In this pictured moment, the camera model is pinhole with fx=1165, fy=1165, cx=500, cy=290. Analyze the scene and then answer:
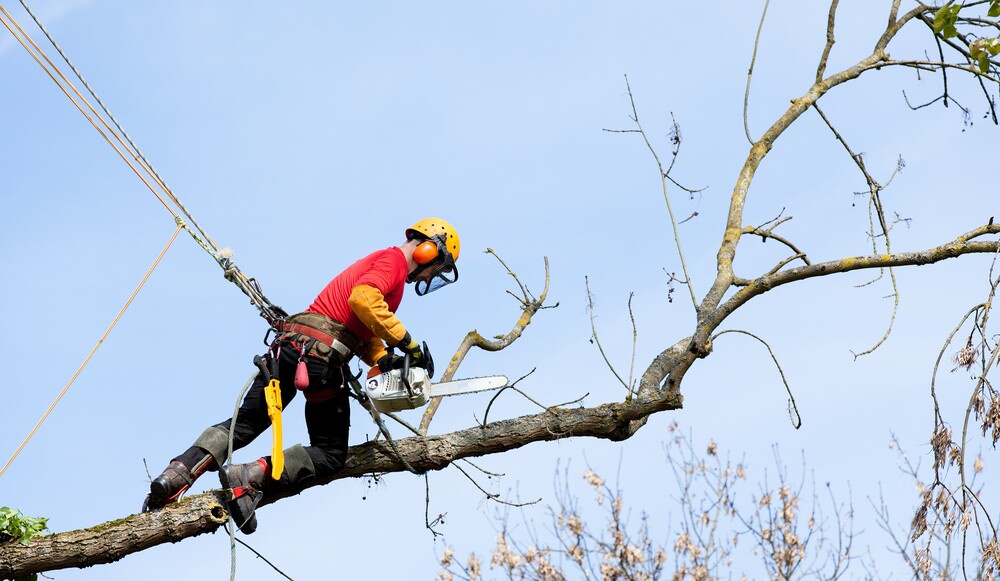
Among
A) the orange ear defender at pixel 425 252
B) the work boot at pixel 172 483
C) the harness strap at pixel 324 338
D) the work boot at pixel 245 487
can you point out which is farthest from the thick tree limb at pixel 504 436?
the orange ear defender at pixel 425 252

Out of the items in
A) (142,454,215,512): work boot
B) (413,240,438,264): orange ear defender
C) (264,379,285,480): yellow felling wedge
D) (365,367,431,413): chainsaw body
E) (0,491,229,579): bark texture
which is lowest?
(0,491,229,579): bark texture

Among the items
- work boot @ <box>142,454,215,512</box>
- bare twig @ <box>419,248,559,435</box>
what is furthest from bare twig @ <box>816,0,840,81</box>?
work boot @ <box>142,454,215,512</box>

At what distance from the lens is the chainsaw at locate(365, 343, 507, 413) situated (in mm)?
5250

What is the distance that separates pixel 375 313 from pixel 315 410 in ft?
1.90

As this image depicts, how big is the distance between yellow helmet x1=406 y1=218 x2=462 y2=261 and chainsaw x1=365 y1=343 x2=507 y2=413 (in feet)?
1.88

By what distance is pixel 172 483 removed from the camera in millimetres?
4895

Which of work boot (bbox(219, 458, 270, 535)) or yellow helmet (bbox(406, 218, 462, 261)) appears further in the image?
yellow helmet (bbox(406, 218, 462, 261))

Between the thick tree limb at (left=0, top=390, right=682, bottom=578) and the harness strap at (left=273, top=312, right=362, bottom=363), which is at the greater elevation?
the harness strap at (left=273, top=312, right=362, bottom=363)

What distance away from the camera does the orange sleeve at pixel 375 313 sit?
512 centimetres

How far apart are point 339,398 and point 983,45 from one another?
3.31m

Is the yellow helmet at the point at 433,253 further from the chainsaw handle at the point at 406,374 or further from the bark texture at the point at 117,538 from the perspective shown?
the bark texture at the point at 117,538

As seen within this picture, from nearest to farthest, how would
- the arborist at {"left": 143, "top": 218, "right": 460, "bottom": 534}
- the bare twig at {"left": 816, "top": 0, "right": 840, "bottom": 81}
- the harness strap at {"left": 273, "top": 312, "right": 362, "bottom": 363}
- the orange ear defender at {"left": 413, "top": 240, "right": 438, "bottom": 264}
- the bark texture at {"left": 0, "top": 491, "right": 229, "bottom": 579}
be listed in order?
the bark texture at {"left": 0, "top": 491, "right": 229, "bottom": 579}, the arborist at {"left": 143, "top": 218, "right": 460, "bottom": 534}, the harness strap at {"left": 273, "top": 312, "right": 362, "bottom": 363}, the orange ear defender at {"left": 413, "top": 240, "right": 438, "bottom": 264}, the bare twig at {"left": 816, "top": 0, "right": 840, "bottom": 81}

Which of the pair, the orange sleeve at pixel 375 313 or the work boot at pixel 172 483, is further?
the orange sleeve at pixel 375 313

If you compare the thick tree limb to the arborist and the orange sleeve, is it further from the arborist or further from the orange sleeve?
the orange sleeve
